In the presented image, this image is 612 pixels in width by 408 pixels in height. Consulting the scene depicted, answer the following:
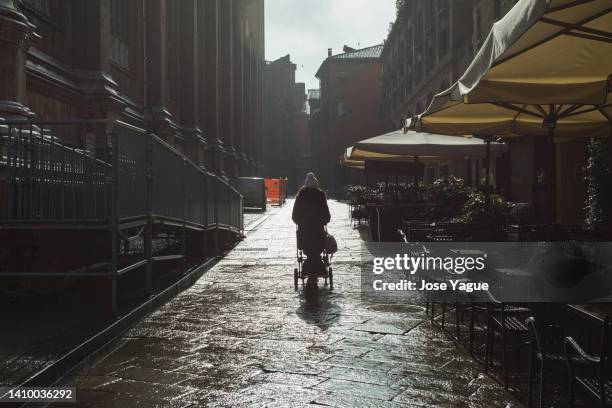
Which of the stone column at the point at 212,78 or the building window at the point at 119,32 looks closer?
the building window at the point at 119,32

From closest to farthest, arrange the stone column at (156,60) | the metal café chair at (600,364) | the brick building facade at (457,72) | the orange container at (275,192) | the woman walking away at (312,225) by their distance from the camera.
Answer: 1. the metal café chair at (600,364)
2. the woman walking away at (312,225)
3. the brick building facade at (457,72)
4. the stone column at (156,60)
5. the orange container at (275,192)

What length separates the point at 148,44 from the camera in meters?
16.9

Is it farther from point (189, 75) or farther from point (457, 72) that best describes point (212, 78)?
point (457, 72)

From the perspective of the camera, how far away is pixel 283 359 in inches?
190

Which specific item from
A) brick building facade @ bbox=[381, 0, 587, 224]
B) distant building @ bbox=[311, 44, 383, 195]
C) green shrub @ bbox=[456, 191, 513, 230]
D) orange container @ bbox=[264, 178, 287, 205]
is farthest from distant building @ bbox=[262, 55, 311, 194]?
green shrub @ bbox=[456, 191, 513, 230]

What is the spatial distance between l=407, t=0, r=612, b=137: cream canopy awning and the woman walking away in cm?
166

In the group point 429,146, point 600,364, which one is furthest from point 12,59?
point 600,364

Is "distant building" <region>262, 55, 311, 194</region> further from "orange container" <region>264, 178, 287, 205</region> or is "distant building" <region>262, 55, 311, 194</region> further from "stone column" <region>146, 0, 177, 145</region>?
"stone column" <region>146, 0, 177, 145</region>

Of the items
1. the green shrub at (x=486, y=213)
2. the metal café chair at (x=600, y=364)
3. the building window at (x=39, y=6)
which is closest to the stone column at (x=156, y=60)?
the building window at (x=39, y=6)

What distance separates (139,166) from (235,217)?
341 inches

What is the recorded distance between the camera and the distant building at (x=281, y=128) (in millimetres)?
71000

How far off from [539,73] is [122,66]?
11472 millimetres

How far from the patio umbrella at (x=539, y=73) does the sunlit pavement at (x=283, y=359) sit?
1.90 meters

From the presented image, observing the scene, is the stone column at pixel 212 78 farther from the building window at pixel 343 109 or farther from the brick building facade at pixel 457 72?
the building window at pixel 343 109
